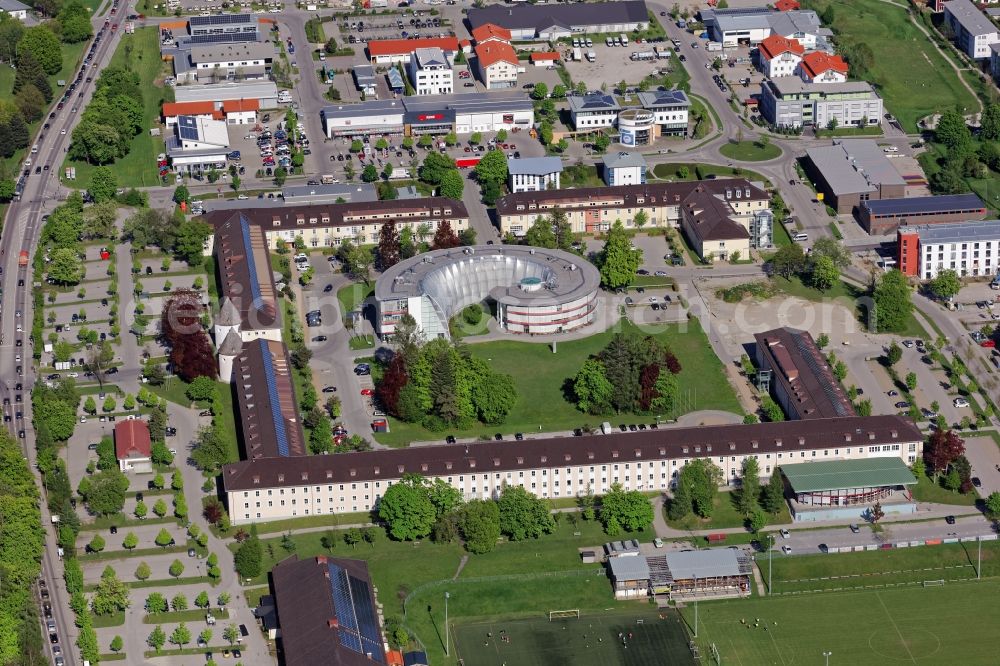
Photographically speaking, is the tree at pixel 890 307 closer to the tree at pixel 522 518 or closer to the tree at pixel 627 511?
the tree at pixel 627 511

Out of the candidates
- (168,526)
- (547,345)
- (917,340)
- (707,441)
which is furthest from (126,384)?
(917,340)

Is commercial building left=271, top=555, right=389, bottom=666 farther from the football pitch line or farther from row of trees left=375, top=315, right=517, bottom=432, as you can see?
the football pitch line

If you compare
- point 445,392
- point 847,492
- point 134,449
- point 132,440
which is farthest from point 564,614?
point 132,440

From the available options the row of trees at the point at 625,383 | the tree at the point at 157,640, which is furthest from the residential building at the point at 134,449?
the row of trees at the point at 625,383

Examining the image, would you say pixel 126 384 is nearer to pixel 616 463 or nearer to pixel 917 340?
pixel 616 463

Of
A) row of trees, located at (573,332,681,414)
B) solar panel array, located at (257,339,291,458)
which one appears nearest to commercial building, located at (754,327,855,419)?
row of trees, located at (573,332,681,414)

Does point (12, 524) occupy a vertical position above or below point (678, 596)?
above
